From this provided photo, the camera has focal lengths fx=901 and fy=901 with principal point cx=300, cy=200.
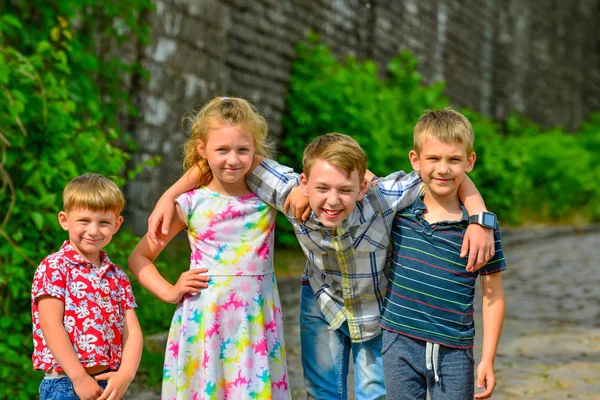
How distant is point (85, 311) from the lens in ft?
8.60

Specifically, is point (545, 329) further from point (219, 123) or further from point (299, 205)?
point (219, 123)

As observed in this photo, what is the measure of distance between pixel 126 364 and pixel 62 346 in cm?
21

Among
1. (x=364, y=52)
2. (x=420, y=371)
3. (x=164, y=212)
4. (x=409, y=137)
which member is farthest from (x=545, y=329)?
(x=364, y=52)

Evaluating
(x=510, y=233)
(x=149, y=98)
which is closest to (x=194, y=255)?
(x=149, y=98)

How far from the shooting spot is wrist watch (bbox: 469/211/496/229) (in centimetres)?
277

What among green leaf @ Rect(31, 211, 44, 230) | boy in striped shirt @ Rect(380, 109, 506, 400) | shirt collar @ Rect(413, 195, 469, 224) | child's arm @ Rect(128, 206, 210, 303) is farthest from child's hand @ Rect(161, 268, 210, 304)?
green leaf @ Rect(31, 211, 44, 230)

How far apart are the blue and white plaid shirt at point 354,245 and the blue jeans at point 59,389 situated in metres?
0.87

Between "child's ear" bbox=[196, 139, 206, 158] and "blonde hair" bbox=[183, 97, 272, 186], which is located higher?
"blonde hair" bbox=[183, 97, 272, 186]

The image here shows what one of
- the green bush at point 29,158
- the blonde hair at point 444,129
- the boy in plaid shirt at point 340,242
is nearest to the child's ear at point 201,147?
the boy in plaid shirt at point 340,242

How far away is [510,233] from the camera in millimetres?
13070

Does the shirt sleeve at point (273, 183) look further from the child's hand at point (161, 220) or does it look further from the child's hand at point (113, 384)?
the child's hand at point (113, 384)

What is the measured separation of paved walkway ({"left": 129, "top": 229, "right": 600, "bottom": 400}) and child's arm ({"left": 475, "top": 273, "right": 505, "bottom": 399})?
192cm

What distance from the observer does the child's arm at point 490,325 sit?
2795 mm

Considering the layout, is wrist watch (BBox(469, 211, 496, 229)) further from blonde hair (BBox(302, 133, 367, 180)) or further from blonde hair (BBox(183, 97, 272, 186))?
blonde hair (BBox(183, 97, 272, 186))
